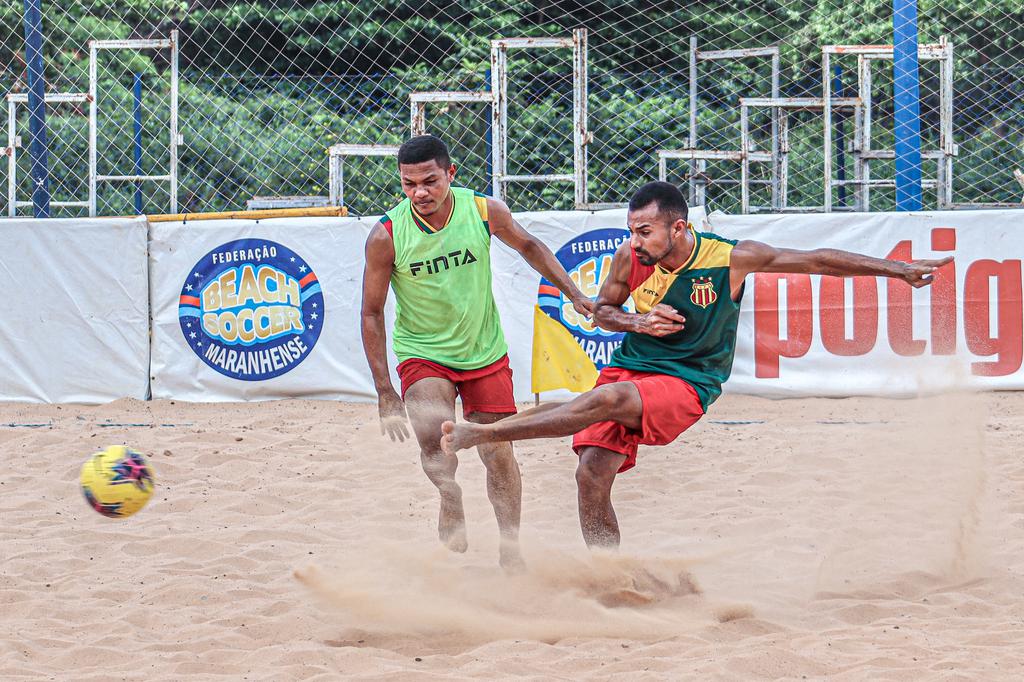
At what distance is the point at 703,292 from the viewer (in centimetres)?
443

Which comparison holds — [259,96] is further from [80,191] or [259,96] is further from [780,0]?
[780,0]

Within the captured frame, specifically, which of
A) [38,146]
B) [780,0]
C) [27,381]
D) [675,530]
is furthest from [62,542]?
[780,0]

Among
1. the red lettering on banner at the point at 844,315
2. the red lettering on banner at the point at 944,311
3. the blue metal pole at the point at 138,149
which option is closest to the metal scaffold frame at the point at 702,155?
the red lettering on banner at the point at 844,315

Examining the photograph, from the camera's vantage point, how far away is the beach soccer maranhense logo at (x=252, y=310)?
→ 895 cm

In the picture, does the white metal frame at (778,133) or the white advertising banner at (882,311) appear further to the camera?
the white metal frame at (778,133)

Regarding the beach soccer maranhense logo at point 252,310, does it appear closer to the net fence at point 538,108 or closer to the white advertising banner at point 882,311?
the white advertising banner at point 882,311

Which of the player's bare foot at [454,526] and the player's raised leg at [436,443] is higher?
the player's raised leg at [436,443]

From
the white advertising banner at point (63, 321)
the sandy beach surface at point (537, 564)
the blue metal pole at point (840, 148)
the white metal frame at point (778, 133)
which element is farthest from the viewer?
the blue metal pole at point (840, 148)

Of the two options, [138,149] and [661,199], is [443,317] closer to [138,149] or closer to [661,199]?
[661,199]

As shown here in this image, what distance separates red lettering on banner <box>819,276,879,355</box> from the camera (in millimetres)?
8477

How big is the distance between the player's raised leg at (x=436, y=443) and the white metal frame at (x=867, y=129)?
17.3 feet

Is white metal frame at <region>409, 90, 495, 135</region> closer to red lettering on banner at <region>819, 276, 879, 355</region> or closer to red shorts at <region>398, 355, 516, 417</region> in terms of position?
red lettering on banner at <region>819, 276, 879, 355</region>

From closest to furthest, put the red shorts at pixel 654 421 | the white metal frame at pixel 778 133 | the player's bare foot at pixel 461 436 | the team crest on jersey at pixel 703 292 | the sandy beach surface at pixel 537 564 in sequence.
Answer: the sandy beach surface at pixel 537 564, the player's bare foot at pixel 461 436, the red shorts at pixel 654 421, the team crest on jersey at pixel 703 292, the white metal frame at pixel 778 133

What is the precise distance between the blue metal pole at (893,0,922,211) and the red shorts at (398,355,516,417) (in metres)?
5.24
